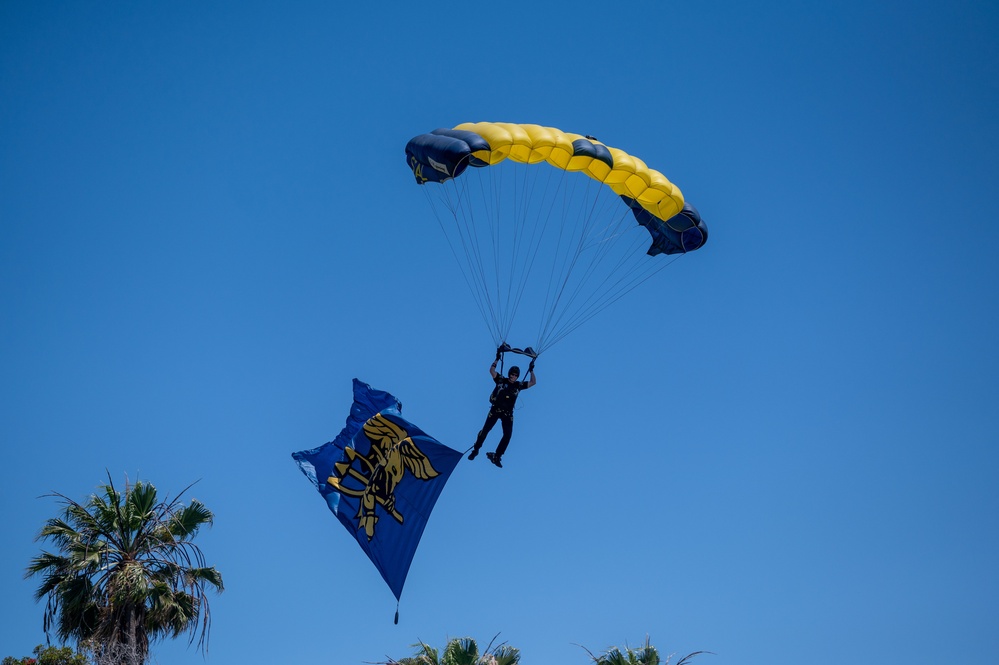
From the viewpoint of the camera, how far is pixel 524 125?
81.5ft

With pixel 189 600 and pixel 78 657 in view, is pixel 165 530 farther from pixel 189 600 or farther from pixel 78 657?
pixel 78 657

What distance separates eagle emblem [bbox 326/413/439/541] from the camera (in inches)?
899

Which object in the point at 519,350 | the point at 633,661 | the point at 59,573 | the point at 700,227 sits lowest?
the point at 633,661

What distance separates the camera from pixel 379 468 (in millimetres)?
23234

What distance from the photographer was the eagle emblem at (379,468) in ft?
74.9

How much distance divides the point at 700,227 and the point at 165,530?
11.8 meters

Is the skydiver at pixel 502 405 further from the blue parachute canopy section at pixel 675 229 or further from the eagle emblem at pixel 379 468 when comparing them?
the blue parachute canopy section at pixel 675 229

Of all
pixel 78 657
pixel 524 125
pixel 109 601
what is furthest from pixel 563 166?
pixel 78 657

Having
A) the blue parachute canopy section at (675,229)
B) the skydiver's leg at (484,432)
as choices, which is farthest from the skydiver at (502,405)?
the blue parachute canopy section at (675,229)

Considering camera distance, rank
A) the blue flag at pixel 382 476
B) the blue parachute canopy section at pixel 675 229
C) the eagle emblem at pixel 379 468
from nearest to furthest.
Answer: the blue flag at pixel 382 476 → the eagle emblem at pixel 379 468 → the blue parachute canopy section at pixel 675 229

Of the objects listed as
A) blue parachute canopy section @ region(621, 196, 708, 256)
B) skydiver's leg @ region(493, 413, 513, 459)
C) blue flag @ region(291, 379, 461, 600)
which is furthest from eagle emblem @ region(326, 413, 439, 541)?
blue parachute canopy section @ region(621, 196, 708, 256)

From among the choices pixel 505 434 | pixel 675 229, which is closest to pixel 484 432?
pixel 505 434

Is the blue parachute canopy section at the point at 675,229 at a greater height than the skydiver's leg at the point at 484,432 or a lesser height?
greater

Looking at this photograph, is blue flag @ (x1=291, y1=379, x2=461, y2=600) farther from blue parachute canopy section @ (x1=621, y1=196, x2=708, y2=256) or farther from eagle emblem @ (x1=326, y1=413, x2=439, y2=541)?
blue parachute canopy section @ (x1=621, y1=196, x2=708, y2=256)
